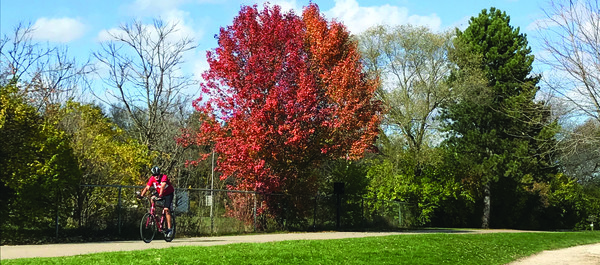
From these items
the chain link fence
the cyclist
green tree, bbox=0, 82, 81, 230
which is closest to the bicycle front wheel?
the cyclist

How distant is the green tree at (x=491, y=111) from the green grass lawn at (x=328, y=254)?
22.4 m

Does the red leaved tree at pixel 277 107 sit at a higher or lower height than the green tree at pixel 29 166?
higher

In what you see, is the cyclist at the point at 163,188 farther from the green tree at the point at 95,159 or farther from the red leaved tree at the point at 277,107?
the red leaved tree at the point at 277,107

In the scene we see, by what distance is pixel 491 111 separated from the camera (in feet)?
144

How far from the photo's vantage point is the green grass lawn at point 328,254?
39.8 feet

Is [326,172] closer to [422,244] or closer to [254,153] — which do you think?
[254,153]

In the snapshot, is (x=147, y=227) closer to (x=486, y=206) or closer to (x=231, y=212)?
(x=231, y=212)

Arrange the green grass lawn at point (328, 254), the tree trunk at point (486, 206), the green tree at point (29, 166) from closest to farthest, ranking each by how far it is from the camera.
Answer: the green grass lawn at point (328, 254) < the green tree at point (29, 166) < the tree trunk at point (486, 206)

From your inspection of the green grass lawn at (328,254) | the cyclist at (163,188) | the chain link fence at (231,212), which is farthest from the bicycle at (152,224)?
the green grass lawn at (328,254)

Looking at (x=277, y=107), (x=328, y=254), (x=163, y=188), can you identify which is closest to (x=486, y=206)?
(x=277, y=107)

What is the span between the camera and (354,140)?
88.4 feet

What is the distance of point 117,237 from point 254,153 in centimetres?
834

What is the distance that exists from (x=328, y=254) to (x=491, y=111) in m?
32.0

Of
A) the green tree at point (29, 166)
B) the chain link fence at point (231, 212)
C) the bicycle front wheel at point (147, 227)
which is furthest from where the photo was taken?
the chain link fence at point (231, 212)
